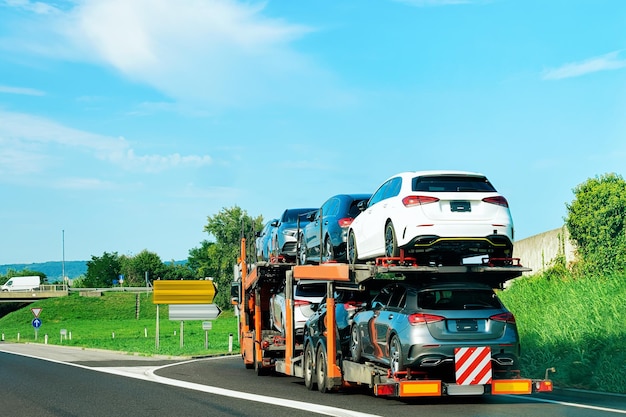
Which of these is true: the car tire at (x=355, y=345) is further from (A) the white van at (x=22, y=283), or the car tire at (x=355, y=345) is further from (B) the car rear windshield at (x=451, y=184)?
(A) the white van at (x=22, y=283)

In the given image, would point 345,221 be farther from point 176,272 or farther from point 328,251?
point 176,272

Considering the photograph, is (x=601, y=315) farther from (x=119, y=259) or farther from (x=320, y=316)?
(x=119, y=259)

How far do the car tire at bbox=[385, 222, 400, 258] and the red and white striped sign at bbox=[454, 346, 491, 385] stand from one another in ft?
5.84

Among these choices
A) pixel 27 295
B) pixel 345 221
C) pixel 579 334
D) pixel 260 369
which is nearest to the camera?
pixel 345 221

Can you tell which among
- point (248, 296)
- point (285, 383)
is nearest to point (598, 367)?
point (285, 383)

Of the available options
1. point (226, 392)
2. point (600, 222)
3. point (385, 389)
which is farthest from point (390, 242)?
point (600, 222)

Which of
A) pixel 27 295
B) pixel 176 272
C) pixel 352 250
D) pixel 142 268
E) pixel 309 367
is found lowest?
pixel 309 367

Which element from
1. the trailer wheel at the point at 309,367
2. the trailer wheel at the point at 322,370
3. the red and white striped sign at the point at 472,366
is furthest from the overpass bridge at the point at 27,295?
the red and white striped sign at the point at 472,366

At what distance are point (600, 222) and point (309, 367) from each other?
64.5 feet

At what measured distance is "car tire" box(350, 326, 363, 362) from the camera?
15688 millimetres

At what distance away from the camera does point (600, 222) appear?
34.8 metres

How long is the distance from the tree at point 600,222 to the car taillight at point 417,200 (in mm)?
19186

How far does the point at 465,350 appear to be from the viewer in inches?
530

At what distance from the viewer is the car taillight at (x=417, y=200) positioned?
46.1 feet
